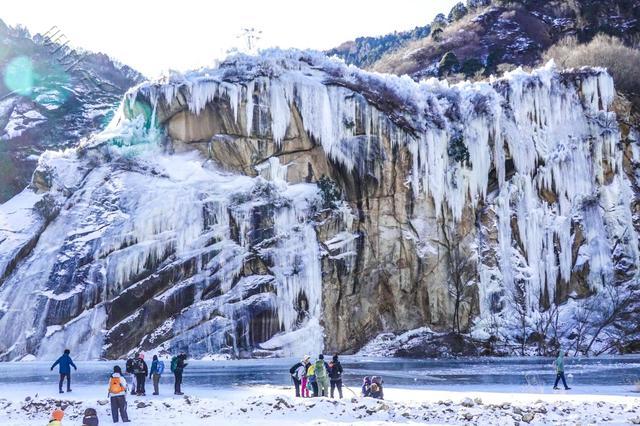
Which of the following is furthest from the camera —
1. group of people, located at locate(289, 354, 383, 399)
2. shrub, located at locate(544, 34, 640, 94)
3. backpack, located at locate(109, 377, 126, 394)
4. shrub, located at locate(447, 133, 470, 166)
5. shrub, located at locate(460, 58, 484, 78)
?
shrub, located at locate(460, 58, 484, 78)

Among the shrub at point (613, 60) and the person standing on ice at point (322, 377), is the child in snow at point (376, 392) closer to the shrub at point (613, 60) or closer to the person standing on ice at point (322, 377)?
the person standing on ice at point (322, 377)

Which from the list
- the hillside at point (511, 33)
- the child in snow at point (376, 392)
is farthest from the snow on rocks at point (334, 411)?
the hillside at point (511, 33)

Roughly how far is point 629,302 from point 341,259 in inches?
692

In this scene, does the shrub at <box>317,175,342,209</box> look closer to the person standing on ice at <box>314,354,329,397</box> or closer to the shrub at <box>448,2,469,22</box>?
the person standing on ice at <box>314,354,329,397</box>

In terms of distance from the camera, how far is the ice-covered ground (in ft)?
52.2

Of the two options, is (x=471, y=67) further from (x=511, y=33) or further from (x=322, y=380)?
(x=322, y=380)

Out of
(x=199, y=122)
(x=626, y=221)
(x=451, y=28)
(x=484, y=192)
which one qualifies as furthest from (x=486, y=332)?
(x=451, y=28)

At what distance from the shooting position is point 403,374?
1114 inches

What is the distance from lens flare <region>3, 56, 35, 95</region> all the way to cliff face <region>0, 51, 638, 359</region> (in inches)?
1443

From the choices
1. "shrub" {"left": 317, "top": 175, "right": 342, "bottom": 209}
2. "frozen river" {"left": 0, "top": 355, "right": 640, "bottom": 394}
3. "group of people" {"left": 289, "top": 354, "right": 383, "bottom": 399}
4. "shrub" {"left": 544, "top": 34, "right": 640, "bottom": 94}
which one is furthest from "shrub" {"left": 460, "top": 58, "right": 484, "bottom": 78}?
"group of people" {"left": 289, "top": 354, "right": 383, "bottom": 399}

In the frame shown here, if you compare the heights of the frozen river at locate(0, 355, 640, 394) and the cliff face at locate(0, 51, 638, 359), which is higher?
the cliff face at locate(0, 51, 638, 359)

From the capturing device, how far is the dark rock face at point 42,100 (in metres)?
68.1

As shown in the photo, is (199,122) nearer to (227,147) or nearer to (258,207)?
(227,147)

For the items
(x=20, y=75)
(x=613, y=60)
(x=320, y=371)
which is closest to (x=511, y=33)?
(x=613, y=60)
